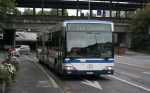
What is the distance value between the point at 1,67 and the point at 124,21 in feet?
254

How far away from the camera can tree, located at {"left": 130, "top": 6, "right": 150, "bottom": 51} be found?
84481 mm

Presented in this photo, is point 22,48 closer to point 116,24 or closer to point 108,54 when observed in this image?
point 116,24

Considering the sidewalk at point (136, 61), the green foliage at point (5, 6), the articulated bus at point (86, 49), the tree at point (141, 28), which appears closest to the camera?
the articulated bus at point (86, 49)

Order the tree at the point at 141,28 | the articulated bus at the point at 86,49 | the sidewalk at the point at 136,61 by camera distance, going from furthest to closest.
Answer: the tree at the point at 141,28, the sidewalk at the point at 136,61, the articulated bus at the point at 86,49

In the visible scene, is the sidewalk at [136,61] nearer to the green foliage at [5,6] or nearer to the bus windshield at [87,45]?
the green foliage at [5,6]

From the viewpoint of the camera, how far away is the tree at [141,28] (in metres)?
84.5

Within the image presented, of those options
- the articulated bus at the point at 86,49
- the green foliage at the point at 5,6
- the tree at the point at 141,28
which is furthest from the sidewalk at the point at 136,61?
the tree at the point at 141,28

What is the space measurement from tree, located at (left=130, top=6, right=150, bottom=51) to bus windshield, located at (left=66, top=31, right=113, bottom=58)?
62.1 m

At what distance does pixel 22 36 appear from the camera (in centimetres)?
9906

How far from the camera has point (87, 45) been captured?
74.9 feet

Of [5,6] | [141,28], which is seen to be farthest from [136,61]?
[141,28]

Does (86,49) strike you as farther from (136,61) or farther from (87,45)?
(136,61)

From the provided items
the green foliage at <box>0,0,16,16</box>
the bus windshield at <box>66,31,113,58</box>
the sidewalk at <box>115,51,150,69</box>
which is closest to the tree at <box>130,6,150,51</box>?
the sidewalk at <box>115,51,150,69</box>

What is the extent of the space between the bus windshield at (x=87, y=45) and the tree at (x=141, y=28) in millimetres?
62096
